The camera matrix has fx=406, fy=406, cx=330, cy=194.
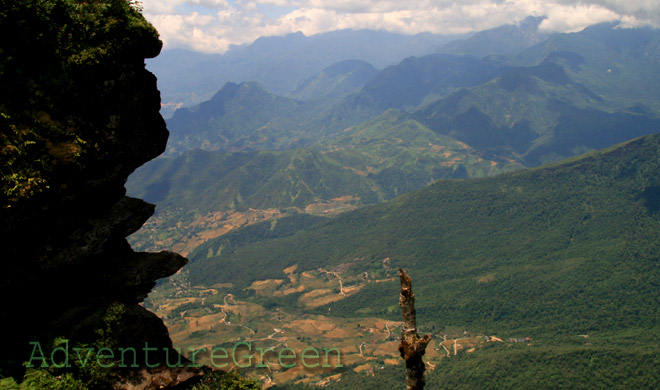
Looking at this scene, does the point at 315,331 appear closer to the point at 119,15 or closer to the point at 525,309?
the point at 525,309

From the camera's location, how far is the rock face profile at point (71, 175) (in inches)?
781

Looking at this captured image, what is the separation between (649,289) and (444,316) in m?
78.3

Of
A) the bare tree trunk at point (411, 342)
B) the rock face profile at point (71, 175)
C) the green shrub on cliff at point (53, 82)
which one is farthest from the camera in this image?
the rock face profile at point (71, 175)

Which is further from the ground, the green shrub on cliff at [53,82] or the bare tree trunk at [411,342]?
the green shrub on cliff at [53,82]

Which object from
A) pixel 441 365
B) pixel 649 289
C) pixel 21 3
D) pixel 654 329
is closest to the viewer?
pixel 21 3

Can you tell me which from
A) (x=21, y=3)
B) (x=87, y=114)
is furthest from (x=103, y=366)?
(x=21, y=3)

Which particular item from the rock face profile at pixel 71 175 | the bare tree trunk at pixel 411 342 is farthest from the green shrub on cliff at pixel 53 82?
the bare tree trunk at pixel 411 342

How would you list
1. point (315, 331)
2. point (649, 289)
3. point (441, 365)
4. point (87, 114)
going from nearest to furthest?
point (87, 114)
point (441, 365)
point (649, 289)
point (315, 331)

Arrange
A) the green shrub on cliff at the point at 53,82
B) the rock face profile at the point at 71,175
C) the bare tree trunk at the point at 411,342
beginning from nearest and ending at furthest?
the bare tree trunk at the point at 411,342 < the green shrub on cliff at the point at 53,82 < the rock face profile at the point at 71,175

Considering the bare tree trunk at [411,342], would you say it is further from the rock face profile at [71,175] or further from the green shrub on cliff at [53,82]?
the green shrub on cliff at [53,82]

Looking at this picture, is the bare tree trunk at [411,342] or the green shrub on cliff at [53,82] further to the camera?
the green shrub on cliff at [53,82]

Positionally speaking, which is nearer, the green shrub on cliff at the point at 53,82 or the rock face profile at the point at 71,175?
the green shrub on cliff at the point at 53,82

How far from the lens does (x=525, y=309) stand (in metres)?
167

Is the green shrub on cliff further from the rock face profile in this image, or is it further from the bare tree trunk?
the bare tree trunk
